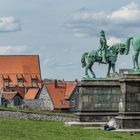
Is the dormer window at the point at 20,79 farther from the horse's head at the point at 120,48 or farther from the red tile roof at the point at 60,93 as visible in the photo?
the horse's head at the point at 120,48

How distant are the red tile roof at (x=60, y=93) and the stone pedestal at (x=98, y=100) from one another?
6772cm

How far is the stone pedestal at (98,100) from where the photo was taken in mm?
43750

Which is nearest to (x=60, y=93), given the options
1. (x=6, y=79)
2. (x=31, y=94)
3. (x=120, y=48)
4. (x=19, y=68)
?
(x=31, y=94)

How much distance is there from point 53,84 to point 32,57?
25270mm

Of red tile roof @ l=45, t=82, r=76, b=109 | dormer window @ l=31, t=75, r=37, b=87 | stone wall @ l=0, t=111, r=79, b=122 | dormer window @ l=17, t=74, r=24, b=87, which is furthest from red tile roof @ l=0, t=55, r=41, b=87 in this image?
stone wall @ l=0, t=111, r=79, b=122

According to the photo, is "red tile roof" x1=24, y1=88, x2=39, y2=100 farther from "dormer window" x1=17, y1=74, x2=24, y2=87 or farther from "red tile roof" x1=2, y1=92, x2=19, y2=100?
"dormer window" x1=17, y1=74, x2=24, y2=87

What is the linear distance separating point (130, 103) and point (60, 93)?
8050cm

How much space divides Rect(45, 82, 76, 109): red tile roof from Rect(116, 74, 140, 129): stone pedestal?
257 ft

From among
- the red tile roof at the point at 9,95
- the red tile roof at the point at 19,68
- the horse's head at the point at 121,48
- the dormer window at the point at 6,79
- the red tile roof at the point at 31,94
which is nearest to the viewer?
the horse's head at the point at 121,48

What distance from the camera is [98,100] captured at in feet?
145

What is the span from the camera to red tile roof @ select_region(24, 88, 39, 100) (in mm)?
125625

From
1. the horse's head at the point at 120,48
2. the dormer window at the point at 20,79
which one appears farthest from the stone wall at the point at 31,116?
the dormer window at the point at 20,79

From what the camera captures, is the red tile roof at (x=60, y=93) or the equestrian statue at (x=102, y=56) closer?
the equestrian statue at (x=102, y=56)

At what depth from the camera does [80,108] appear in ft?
148
